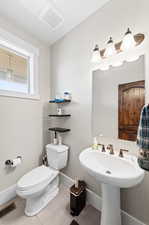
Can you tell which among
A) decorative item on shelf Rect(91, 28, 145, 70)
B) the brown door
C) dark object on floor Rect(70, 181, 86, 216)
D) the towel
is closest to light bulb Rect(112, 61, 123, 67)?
decorative item on shelf Rect(91, 28, 145, 70)

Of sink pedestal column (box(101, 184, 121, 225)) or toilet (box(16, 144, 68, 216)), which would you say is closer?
sink pedestal column (box(101, 184, 121, 225))

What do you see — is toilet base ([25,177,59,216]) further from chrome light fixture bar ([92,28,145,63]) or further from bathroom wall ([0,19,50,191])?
chrome light fixture bar ([92,28,145,63])

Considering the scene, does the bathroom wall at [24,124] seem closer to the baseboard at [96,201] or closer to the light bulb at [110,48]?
the baseboard at [96,201]

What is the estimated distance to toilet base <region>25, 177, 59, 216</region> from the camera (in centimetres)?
138

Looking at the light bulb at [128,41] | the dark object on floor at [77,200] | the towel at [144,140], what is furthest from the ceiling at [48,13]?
the dark object on floor at [77,200]

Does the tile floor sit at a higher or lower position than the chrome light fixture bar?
lower

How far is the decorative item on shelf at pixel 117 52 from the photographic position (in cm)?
111

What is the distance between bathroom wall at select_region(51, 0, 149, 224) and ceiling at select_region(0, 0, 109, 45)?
10cm

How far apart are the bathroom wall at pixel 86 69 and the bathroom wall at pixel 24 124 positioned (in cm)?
21

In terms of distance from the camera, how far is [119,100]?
1.29 meters

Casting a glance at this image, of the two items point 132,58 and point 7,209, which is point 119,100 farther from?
point 7,209

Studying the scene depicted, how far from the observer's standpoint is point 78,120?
168cm

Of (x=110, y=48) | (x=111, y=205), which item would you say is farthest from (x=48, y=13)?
(x=111, y=205)

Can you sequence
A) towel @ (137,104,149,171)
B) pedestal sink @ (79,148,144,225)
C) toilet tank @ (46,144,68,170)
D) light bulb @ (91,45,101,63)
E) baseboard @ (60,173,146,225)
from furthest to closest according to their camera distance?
toilet tank @ (46,144,68,170) → light bulb @ (91,45,101,63) → baseboard @ (60,173,146,225) → pedestal sink @ (79,148,144,225) → towel @ (137,104,149,171)
